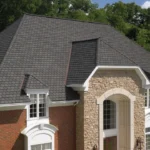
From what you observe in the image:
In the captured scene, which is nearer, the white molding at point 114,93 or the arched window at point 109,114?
the white molding at point 114,93

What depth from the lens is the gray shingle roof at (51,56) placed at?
821 inches

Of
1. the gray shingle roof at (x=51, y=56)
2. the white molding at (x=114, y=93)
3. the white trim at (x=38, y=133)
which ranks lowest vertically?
the white trim at (x=38, y=133)

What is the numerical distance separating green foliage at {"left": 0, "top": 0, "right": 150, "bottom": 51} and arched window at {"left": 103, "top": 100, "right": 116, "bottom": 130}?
23.2 meters

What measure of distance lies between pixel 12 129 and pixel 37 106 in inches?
81.4

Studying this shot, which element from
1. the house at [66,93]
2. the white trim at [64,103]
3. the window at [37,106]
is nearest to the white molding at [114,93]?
the house at [66,93]

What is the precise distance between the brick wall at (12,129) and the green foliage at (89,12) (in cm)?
2630

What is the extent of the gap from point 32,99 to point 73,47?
693cm

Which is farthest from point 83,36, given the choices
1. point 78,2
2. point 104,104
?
point 78,2

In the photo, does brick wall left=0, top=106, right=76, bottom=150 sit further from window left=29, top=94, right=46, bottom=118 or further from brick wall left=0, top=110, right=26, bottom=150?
window left=29, top=94, right=46, bottom=118

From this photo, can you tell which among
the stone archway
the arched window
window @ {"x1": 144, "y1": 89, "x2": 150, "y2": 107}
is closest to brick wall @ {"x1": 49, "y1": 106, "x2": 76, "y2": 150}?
the stone archway

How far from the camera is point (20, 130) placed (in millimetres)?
19812

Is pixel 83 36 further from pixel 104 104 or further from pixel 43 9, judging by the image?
pixel 43 9

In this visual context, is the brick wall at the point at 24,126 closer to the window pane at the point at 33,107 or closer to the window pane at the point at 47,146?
the window pane at the point at 47,146

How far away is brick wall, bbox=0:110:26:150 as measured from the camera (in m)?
19.1
